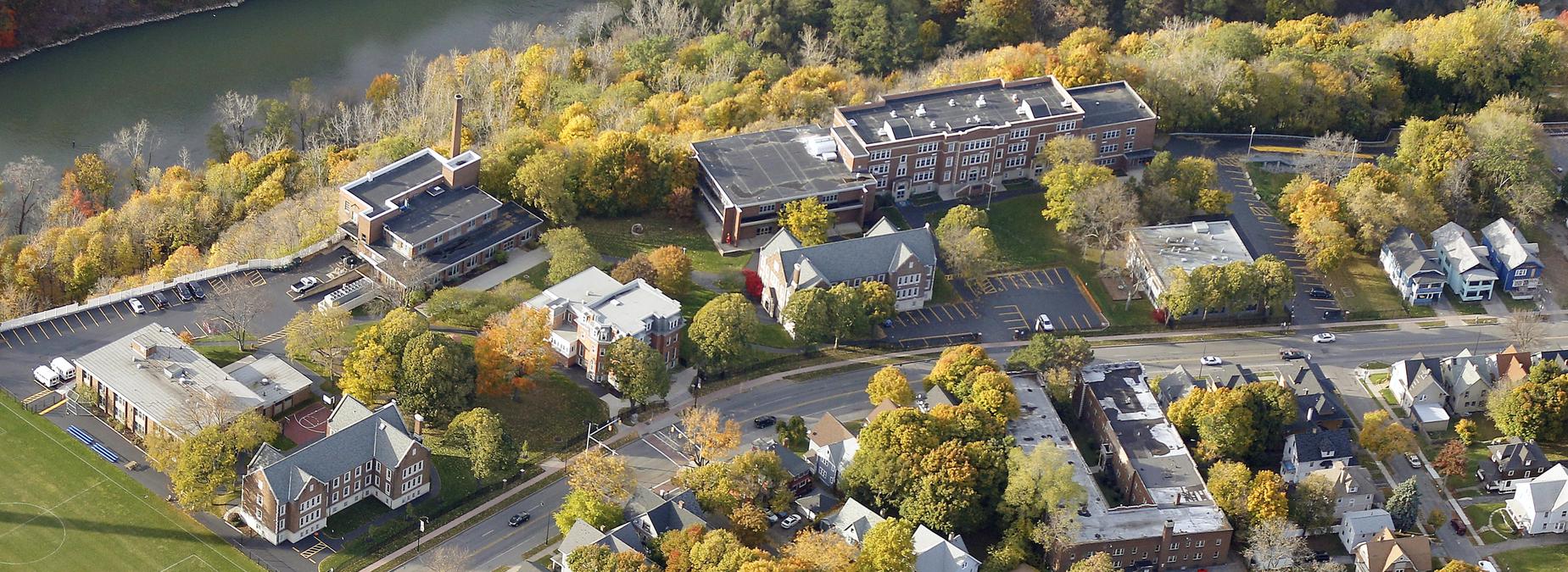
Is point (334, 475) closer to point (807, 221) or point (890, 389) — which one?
point (890, 389)

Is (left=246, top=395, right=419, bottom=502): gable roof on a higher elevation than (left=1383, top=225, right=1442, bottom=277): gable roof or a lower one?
higher

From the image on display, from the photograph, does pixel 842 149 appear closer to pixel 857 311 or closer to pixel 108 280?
pixel 857 311

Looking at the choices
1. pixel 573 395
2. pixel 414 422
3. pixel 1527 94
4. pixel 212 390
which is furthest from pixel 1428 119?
pixel 212 390

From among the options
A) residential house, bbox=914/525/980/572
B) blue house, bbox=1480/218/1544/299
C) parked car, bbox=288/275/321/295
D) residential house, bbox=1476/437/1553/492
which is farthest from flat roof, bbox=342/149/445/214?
blue house, bbox=1480/218/1544/299

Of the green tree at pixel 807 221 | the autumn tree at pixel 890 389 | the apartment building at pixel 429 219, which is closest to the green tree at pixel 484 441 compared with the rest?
the apartment building at pixel 429 219

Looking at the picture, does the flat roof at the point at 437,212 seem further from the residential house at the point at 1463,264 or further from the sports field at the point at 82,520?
the residential house at the point at 1463,264

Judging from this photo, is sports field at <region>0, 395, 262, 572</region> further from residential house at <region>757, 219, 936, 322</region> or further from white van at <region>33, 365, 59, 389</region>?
residential house at <region>757, 219, 936, 322</region>
